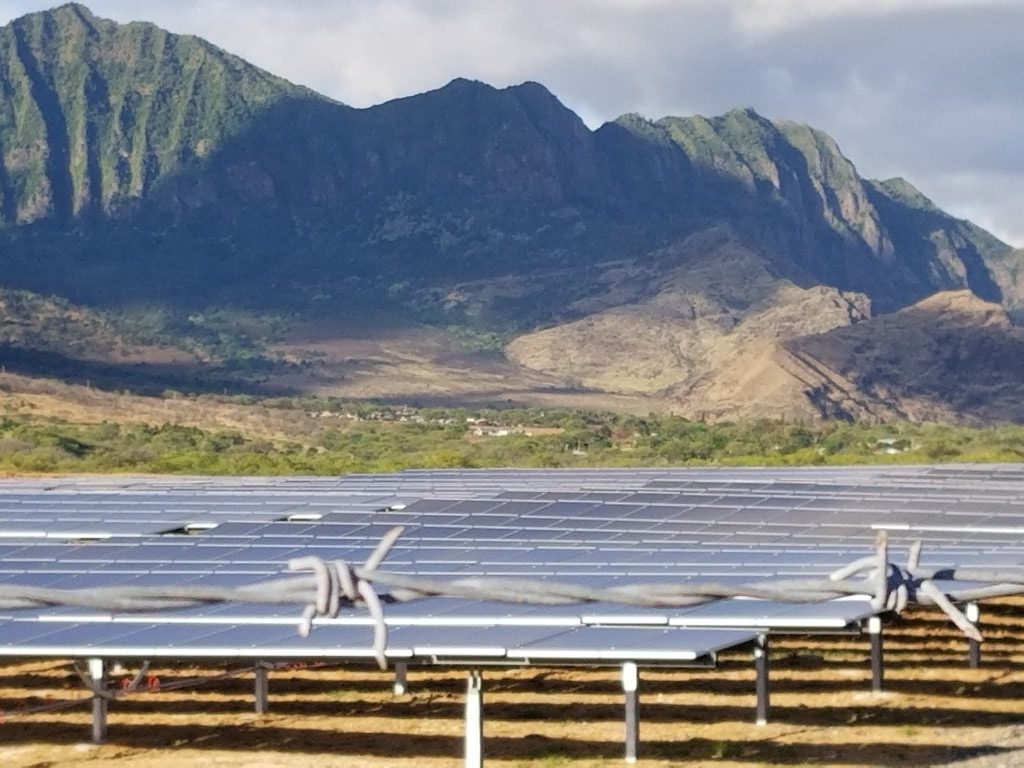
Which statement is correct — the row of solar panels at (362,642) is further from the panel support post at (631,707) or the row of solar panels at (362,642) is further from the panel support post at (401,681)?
the panel support post at (401,681)

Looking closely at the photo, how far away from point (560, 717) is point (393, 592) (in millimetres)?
14826

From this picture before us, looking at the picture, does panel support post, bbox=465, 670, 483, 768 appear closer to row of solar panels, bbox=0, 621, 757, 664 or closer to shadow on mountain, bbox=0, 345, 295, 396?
row of solar panels, bbox=0, 621, 757, 664

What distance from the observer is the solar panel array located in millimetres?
13062

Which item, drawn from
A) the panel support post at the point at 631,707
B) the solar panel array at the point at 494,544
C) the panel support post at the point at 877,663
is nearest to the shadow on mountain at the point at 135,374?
the solar panel array at the point at 494,544

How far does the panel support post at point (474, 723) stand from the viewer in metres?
13.6

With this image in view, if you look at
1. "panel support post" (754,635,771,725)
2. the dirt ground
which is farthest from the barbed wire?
the dirt ground

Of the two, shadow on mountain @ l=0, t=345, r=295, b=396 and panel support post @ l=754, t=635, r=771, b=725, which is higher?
shadow on mountain @ l=0, t=345, r=295, b=396

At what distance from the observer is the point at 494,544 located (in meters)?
18.4

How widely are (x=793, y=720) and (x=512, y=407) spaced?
11126cm

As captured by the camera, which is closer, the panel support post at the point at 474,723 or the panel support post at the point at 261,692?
the panel support post at the point at 474,723

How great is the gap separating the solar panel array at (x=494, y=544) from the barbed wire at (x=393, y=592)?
6910 mm

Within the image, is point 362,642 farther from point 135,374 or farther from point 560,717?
point 135,374

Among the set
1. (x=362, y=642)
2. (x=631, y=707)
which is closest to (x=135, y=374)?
(x=631, y=707)

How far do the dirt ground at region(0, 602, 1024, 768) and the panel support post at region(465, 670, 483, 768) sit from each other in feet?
12.0
